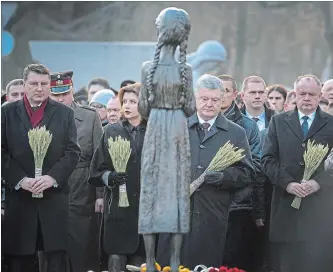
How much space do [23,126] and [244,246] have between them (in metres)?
2.66

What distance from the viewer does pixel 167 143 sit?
30.8 ft

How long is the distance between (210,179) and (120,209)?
106cm

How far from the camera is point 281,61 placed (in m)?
20.6

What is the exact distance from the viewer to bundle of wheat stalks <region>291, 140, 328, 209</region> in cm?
1144

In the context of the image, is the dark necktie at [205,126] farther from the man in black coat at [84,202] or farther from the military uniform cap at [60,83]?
the military uniform cap at [60,83]

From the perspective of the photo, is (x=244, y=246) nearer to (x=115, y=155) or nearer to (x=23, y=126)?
(x=115, y=155)

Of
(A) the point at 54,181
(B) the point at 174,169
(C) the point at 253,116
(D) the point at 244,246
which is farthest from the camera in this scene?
(C) the point at 253,116

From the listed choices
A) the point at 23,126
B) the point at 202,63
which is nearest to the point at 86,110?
the point at 23,126

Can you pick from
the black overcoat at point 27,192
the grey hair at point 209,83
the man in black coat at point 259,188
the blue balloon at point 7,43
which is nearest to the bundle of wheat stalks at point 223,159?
the grey hair at point 209,83

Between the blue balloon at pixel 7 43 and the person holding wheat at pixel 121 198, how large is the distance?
29.3 feet

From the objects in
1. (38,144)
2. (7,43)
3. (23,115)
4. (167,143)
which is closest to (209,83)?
(38,144)

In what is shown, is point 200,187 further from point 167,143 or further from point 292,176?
point 167,143

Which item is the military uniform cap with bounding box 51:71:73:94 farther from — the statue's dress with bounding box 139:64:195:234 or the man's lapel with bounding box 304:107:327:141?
the statue's dress with bounding box 139:64:195:234

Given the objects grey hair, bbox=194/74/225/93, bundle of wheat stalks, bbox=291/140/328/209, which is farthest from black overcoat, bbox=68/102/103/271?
bundle of wheat stalks, bbox=291/140/328/209
